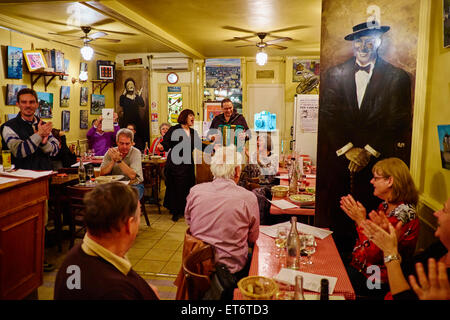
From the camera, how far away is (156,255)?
14.3 ft

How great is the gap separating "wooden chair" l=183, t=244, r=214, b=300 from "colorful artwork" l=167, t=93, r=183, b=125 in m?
7.17

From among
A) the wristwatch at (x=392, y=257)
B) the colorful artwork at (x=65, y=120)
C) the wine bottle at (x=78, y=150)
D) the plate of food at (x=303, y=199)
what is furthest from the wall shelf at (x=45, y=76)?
the wristwatch at (x=392, y=257)

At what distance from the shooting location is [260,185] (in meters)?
4.23

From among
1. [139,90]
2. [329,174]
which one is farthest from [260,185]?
[139,90]

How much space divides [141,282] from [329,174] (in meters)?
2.20

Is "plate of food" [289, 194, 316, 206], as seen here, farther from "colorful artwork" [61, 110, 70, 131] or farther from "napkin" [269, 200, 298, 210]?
"colorful artwork" [61, 110, 70, 131]

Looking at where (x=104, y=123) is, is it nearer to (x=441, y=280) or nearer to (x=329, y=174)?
(x=329, y=174)

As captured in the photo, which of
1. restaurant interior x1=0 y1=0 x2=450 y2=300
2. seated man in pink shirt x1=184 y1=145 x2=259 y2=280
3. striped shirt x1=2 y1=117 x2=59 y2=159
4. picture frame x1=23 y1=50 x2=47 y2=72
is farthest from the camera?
picture frame x1=23 y1=50 x2=47 y2=72

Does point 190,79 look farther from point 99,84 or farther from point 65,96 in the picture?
point 65,96

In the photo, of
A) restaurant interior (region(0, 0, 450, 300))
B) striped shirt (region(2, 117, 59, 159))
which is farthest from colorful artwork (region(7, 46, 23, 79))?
striped shirt (region(2, 117, 59, 159))

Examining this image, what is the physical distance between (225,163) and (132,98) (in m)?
6.94

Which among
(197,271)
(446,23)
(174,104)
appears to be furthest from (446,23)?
(174,104)

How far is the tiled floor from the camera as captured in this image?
11.6ft

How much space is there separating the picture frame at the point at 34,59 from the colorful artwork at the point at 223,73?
12.9ft
